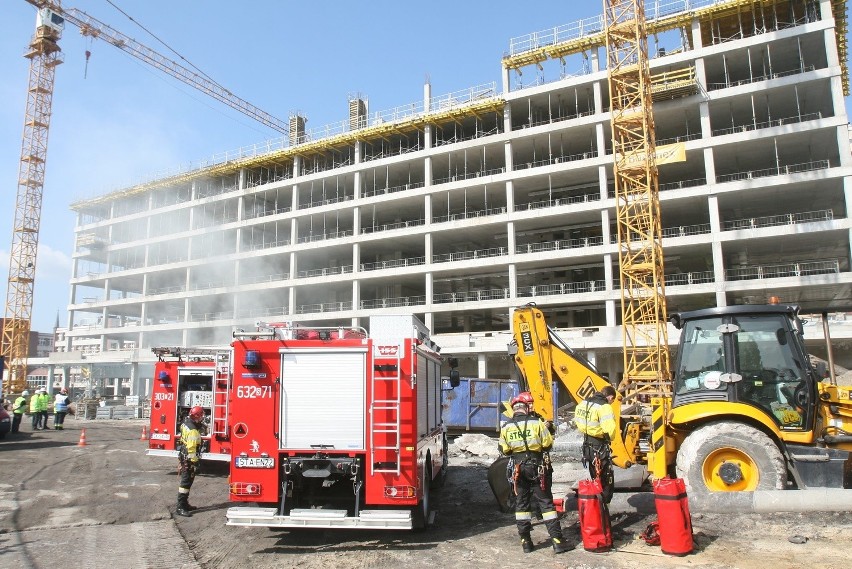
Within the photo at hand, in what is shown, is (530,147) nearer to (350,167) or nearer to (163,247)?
(350,167)

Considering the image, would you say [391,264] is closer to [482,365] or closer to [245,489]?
[482,365]

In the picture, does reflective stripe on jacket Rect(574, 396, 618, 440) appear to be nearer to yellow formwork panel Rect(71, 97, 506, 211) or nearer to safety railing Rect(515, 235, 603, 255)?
safety railing Rect(515, 235, 603, 255)

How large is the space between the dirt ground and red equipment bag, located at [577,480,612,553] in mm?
114

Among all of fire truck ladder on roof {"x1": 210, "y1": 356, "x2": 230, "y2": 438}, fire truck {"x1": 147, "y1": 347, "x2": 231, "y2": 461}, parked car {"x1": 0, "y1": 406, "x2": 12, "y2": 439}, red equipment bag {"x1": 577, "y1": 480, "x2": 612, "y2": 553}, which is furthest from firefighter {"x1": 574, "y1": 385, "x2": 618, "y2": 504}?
parked car {"x1": 0, "y1": 406, "x2": 12, "y2": 439}

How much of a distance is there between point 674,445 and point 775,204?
31.4 metres

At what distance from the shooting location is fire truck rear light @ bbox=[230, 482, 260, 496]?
6.54 metres

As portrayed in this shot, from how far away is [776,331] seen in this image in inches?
287

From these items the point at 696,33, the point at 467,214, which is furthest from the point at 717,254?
the point at 467,214

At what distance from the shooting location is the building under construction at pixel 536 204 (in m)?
30.3

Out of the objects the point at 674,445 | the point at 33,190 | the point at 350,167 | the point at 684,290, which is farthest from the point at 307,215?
the point at 674,445

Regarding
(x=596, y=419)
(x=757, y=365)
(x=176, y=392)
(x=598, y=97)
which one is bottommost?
(x=596, y=419)

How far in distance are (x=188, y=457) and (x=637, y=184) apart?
25358 mm

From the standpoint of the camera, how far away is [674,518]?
5.82 meters

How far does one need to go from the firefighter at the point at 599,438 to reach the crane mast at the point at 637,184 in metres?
20.3
